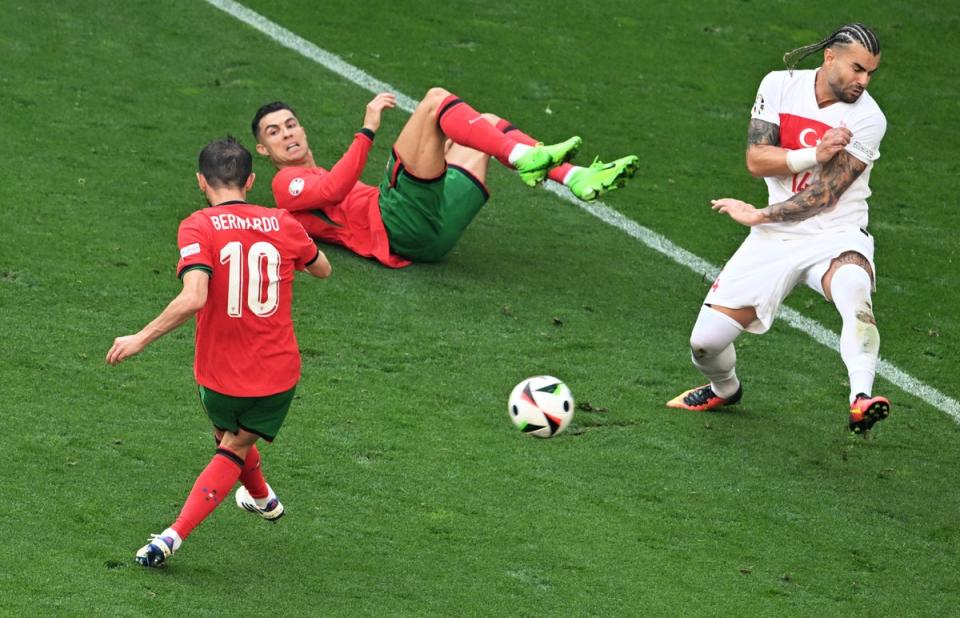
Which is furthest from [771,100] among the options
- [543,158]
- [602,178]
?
[543,158]

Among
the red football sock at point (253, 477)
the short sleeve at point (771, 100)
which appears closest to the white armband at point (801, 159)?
the short sleeve at point (771, 100)

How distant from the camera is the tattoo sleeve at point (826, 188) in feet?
23.1

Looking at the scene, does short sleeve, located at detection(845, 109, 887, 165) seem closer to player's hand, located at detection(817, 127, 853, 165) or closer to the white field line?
player's hand, located at detection(817, 127, 853, 165)

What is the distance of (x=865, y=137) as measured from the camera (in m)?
7.04

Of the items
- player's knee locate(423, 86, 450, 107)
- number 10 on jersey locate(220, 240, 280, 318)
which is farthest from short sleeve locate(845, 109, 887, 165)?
number 10 on jersey locate(220, 240, 280, 318)

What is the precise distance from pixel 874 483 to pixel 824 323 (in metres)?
1.94

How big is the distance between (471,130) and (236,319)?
2798 mm

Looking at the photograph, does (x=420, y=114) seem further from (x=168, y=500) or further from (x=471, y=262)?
(x=168, y=500)

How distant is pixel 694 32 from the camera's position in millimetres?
12977

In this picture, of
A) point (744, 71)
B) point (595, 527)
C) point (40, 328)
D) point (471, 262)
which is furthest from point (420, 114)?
point (744, 71)

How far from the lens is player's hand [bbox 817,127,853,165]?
681 centimetres

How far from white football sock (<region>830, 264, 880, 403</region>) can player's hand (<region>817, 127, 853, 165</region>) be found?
0.52 metres

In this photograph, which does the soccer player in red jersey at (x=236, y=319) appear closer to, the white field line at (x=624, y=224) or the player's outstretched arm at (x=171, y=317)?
the player's outstretched arm at (x=171, y=317)

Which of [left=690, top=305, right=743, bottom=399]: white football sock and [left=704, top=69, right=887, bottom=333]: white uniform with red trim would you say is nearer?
[left=704, top=69, right=887, bottom=333]: white uniform with red trim
